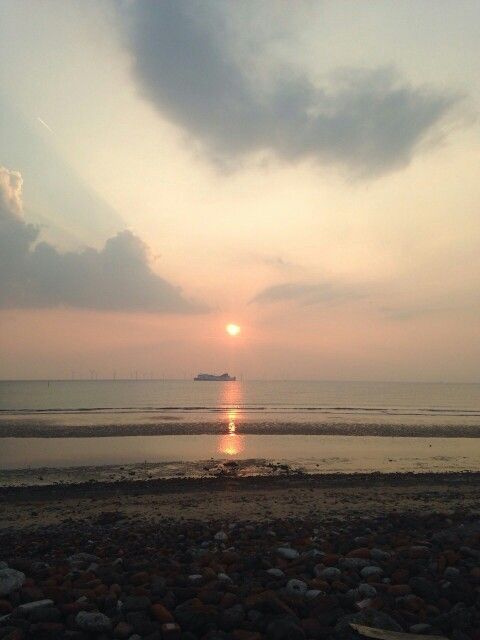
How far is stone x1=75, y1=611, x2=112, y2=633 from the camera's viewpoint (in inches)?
237

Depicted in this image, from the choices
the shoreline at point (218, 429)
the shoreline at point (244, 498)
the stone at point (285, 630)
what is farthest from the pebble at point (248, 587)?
the shoreline at point (218, 429)

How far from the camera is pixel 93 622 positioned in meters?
6.08

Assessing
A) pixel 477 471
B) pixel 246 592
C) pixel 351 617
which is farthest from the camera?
pixel 477 471

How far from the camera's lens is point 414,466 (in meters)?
26.7

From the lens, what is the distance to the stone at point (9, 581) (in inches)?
292

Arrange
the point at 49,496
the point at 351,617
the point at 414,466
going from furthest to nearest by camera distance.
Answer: the point at 414,466 < the point at 49,496 < the point at 351,617

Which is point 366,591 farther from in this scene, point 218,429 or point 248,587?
point 218,429

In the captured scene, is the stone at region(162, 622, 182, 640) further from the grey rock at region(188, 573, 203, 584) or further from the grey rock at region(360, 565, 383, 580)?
the grey rock at region(360, 565, 383, 580)

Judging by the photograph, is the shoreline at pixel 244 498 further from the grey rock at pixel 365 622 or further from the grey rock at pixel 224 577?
the grey rock at pixel 365 622

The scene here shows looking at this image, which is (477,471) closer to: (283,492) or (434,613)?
(283,492)

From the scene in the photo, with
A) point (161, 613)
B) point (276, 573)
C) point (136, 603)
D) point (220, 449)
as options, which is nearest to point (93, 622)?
point (136, 603)

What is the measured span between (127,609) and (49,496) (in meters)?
14.0

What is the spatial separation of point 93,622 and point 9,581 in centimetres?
238

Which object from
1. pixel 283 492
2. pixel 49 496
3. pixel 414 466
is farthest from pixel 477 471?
pixel 49 496
